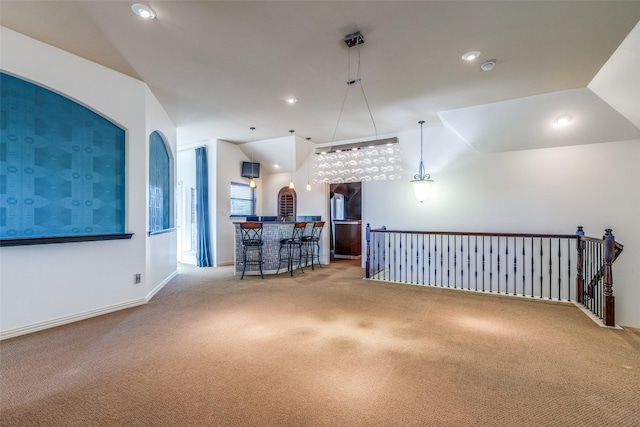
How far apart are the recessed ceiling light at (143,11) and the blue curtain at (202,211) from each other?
4.65 m

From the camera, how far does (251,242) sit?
5648 mm

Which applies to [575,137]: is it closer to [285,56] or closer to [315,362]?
[285,56]

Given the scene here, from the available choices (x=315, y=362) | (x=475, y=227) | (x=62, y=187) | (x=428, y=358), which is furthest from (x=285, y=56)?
(x=475, y=227)

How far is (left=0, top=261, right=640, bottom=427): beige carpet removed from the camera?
5.91 ft

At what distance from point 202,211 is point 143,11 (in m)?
4.94

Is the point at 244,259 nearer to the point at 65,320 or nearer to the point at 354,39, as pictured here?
the point at 65,320

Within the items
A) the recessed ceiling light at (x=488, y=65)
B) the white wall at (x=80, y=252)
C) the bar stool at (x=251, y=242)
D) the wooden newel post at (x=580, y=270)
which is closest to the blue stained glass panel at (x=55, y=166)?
the white wall at (x=80, y=252)

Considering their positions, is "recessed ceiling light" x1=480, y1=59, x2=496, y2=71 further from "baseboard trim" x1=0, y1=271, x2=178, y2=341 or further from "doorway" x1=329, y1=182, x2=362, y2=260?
"baseboard trim" x1=0, y1=271, x2=178, y2=341

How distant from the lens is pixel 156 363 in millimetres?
2418

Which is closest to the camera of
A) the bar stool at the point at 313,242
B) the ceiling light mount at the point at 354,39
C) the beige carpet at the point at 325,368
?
the beige carpet at the point at 325,368

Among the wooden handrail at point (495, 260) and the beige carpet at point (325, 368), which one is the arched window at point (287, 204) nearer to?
the wooden handrail at point (495, 260)

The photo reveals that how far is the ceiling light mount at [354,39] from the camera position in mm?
2869

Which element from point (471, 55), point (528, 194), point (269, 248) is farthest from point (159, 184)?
point (528, 194)

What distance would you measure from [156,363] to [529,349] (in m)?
3.36
